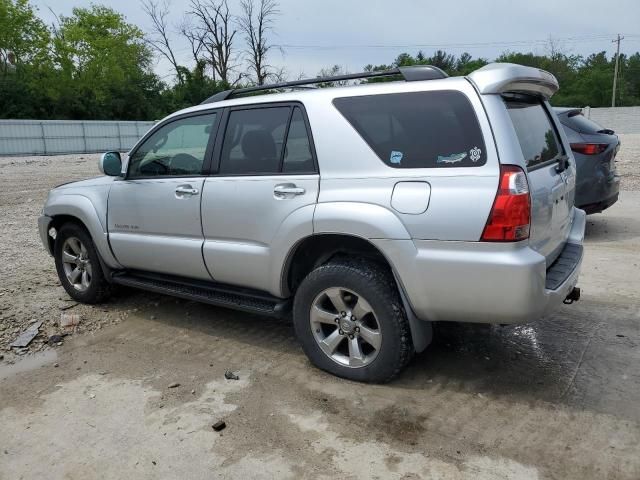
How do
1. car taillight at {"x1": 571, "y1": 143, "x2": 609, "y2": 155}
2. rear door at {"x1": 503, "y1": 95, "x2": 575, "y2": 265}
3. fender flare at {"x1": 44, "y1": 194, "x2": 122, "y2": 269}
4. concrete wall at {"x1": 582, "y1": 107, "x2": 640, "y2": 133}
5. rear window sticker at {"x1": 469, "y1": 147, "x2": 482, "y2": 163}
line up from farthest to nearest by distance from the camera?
1. concrete wall at {"x1": 582, "y1": 107, "x2": 640, "y2": 133}
2. car taillight at {"x1": 571, "y1": 143, "x2": 609, "y2": 155}
3. fender flare at {"x1": 44, "y1": 194, "x2": 122, "y2": 269}
4. rear door at {"x1": 503, "y1": 95, "x2": 575, "y2": 265}
5. rear window sticker at {"x1": 469, "y1": 147, "x2": 482, "y2": 163}

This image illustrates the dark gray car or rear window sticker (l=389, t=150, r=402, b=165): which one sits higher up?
rear window sticker (l=389, t=150, r=402, b=165)

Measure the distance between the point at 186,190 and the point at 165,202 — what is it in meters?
0.26

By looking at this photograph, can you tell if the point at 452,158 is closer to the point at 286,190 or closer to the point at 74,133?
the point at 286,190

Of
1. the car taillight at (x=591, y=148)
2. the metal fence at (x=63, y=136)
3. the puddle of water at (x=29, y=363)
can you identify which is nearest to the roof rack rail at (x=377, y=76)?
the puddle of water at (x=29, y=363)

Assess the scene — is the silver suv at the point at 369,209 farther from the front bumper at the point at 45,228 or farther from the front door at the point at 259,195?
the front bumper at the point at 45,228

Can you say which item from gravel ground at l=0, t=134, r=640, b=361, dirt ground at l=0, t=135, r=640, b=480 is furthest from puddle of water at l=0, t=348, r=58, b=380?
gravel ground at l=0, t=134, r=640, b=361

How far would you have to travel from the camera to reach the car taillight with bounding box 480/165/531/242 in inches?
119

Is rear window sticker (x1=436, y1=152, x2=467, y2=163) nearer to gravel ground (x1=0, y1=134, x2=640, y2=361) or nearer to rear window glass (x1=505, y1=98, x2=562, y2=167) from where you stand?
rear window glass (x1=505, y1=98, x2=562, y2=167)

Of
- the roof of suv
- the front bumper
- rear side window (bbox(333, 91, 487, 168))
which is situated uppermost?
the roof of suv

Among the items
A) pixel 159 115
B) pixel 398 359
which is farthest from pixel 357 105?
pixel 159 115

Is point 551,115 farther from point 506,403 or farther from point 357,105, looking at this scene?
point 506,403

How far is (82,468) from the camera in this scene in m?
2.95

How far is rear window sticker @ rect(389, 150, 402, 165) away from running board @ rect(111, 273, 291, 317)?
4.20 feet

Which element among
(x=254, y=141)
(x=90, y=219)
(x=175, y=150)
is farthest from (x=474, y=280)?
(x=90, y=219)
